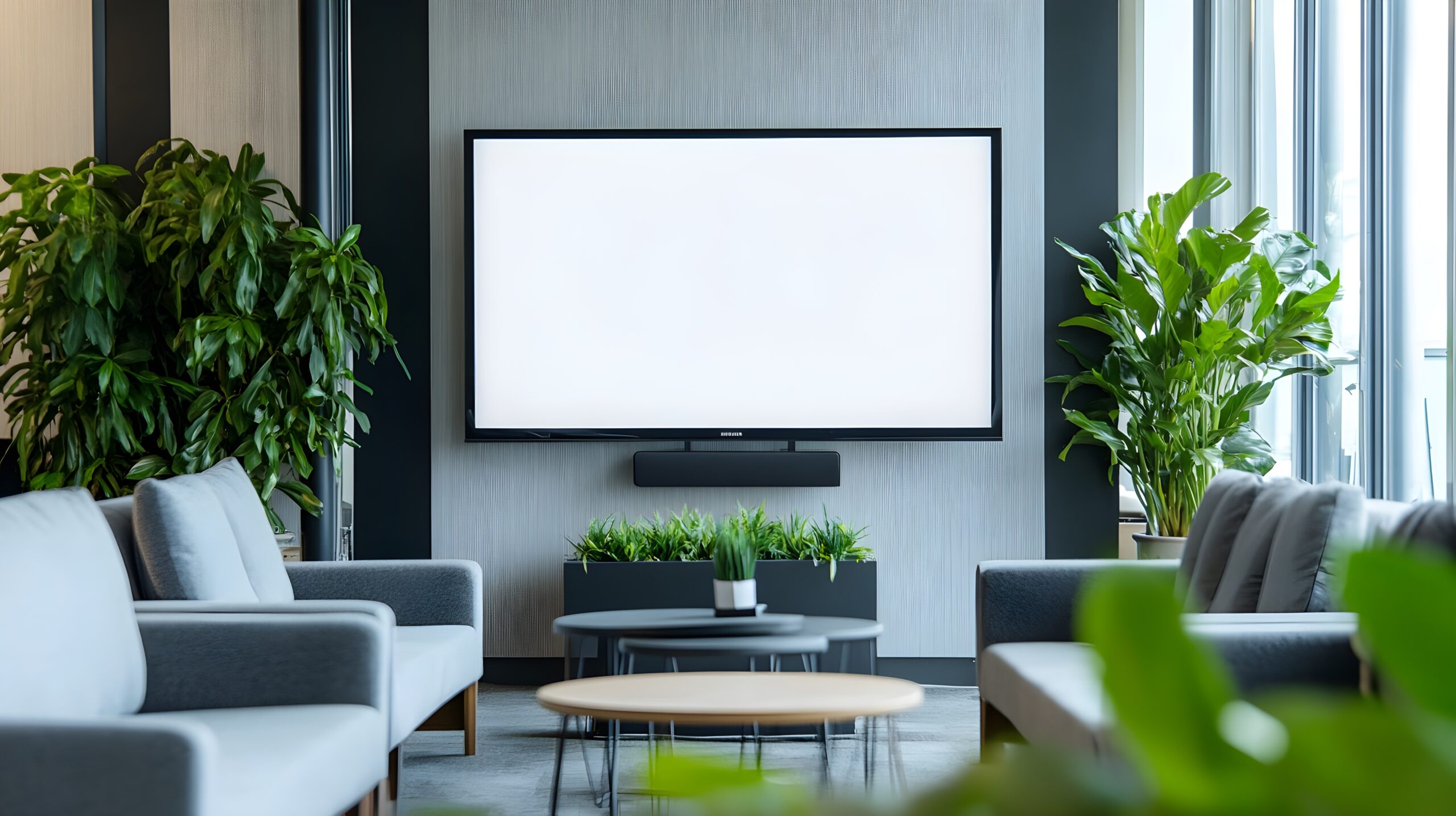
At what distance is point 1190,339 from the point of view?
4.34 m

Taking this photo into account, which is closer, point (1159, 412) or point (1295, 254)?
point (1295, 254)

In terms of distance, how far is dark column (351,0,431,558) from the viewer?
4.70 m

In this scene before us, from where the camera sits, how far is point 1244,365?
4.29 m

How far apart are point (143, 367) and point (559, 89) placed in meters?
1.86

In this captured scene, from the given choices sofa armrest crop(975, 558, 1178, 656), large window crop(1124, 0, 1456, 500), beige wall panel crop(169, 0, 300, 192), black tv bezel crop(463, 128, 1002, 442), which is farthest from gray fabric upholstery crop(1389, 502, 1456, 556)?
beige wall panel crop(169, 0, 300, 192)

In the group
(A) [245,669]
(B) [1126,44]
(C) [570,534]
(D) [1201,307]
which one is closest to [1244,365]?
(D) [1201,307]

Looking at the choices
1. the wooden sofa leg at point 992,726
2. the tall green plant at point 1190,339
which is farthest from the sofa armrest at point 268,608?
the tall green plant at point 1190,339

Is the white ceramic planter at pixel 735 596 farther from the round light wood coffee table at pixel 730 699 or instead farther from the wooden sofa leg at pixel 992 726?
the wooden sofa leg at pixel 992 726

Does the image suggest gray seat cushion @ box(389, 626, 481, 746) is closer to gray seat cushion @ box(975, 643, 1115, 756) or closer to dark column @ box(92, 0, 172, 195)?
gray seat cushion @ box(975, 643, 1115, 756)

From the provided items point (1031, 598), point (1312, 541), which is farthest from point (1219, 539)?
point (1031, 598)

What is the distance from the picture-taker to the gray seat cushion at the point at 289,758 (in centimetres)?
183

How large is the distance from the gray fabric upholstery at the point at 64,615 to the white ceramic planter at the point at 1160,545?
334 centimetres

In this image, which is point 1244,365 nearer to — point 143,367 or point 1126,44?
point 1126,44

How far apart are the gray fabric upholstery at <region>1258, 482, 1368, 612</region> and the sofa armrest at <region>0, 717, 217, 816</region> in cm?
219
